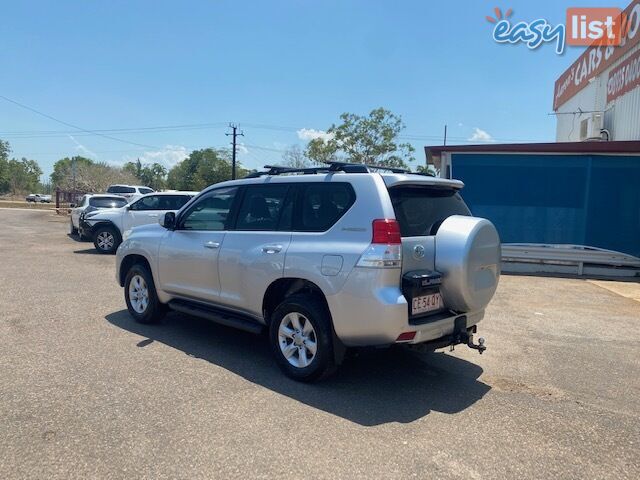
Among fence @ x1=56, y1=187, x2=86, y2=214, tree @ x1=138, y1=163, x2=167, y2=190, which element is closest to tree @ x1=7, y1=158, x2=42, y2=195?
tree @ x1=138, y1=163, x2=167, y2=190

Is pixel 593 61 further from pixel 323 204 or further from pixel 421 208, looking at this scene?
pixel 323 204

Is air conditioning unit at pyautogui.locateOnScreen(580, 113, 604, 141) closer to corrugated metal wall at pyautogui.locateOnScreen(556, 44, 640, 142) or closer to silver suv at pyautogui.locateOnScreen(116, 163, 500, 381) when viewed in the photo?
corrugated metal wall at pyautogui.locateOnScreen(556, 44, 640, 142)

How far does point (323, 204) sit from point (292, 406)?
1.74 meters

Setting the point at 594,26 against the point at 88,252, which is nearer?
the point at 88,252

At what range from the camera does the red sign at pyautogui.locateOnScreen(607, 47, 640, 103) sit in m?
14.2

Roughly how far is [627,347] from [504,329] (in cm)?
140

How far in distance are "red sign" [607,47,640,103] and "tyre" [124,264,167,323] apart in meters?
14.4

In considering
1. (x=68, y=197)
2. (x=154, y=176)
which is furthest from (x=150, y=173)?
(x=68, y=197)

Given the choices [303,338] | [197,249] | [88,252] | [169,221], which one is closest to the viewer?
[303,338]

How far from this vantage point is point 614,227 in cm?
1169

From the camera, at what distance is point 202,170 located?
78.4m

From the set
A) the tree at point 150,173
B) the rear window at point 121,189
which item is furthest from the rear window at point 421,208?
the tree at point 150,173

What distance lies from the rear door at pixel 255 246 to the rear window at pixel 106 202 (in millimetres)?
12677

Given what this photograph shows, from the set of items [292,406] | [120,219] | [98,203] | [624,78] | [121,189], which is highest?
[624,78]
